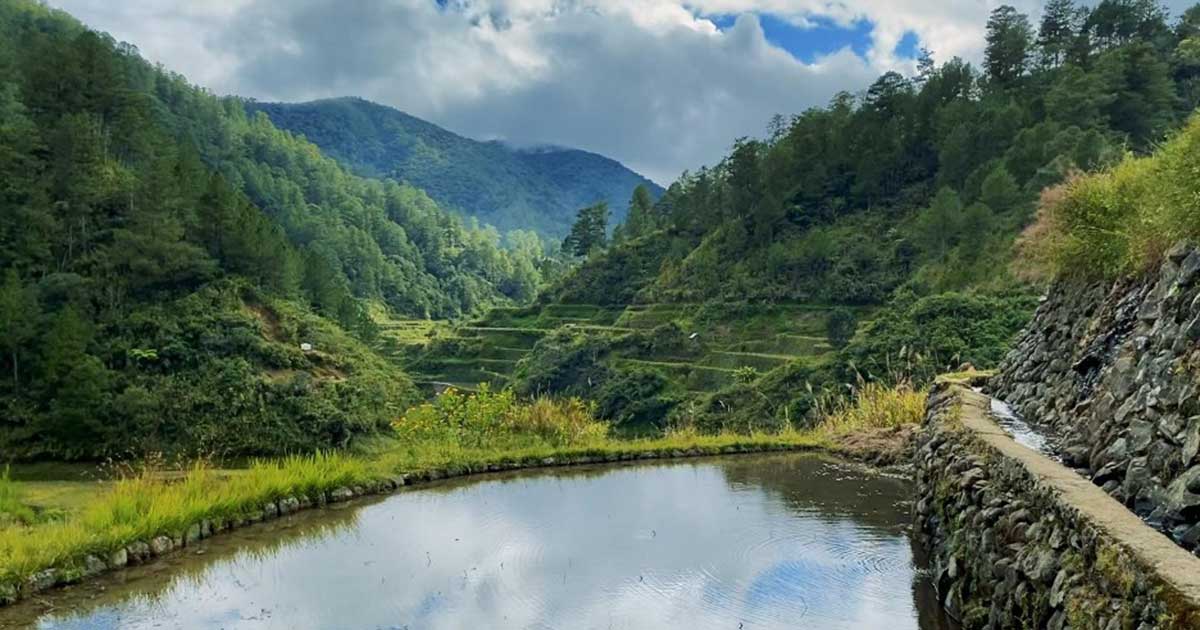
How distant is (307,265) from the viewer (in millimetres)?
38688

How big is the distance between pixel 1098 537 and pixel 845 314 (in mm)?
36591

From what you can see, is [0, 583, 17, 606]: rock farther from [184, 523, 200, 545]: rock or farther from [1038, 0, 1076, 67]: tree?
[1038, 0, 1076, 67]: tree

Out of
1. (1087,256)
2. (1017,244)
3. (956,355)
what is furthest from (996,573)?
(956,355)

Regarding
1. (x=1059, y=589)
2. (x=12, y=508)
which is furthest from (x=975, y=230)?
(x=12, y=508)

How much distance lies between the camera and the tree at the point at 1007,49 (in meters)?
51.4

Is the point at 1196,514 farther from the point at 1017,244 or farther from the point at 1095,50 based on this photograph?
the point at 1095,50

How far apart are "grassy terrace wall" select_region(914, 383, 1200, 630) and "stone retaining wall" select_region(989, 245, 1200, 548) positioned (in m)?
Answer: 0.37

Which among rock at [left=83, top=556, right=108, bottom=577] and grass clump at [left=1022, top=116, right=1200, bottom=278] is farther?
rock at [left=83, top=556, right=108, bottom=577]

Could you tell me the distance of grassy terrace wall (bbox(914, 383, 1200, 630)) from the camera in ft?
11.0

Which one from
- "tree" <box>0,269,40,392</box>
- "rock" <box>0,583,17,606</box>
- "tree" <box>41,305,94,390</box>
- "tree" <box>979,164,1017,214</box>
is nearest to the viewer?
"rock" <box>0,583,17,606</box>

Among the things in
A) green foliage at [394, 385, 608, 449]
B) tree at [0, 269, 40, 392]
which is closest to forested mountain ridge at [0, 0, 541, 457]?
tree at [0, 269, 40, 392]

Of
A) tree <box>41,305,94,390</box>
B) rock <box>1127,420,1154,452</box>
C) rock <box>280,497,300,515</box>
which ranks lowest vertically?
rock <box>280,497,300,515</box>

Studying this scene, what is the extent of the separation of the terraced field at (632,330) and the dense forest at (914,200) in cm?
159

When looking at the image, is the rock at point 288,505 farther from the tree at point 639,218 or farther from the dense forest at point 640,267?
the tree at point 639,218
